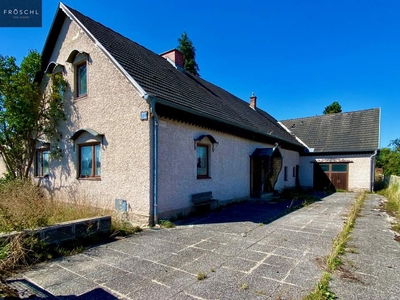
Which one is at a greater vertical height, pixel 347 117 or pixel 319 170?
pixel 347 117

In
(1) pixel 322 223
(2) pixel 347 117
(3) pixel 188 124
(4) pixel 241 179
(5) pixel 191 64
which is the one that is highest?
(5) pixel 191 64

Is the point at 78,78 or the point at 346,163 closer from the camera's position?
Answer: the point at 78,78

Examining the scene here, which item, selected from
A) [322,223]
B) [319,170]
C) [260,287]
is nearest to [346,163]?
[319,170]

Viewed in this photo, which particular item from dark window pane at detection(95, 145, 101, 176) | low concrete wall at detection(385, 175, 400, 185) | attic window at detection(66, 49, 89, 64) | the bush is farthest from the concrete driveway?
low concrete wall at detection(385, 175, 400, 185)

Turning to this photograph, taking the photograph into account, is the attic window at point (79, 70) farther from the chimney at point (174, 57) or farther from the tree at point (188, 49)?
the tree at point (188, 49)

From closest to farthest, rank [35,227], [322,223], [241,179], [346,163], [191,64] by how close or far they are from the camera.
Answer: [35,227] → [322,223] → [241,179] → [346,163] → [191,64]

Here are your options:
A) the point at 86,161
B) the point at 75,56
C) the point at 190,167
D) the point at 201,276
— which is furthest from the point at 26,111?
the point at 201,276

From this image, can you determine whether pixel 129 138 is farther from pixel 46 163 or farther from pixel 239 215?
pixel 46 163

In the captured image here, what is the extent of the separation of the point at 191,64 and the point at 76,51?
23.3m

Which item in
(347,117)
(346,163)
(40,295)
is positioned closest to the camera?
(40,295)

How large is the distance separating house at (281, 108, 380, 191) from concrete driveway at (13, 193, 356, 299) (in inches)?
481

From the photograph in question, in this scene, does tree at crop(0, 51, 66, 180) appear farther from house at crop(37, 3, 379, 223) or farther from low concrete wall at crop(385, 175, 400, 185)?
low concrete wall at crop(385, 175, 400, 185)

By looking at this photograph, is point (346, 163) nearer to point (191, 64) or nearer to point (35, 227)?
point (35, 227)

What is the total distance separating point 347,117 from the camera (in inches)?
760
